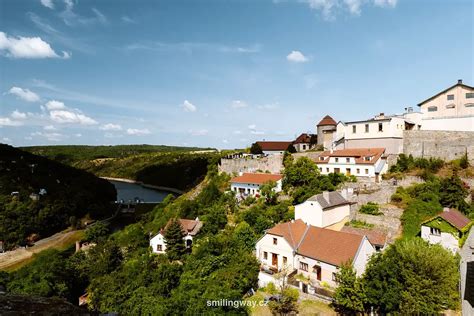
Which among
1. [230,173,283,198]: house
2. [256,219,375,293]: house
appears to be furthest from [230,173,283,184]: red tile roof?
[256,219,375,293]: house

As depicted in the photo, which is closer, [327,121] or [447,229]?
[447,229]

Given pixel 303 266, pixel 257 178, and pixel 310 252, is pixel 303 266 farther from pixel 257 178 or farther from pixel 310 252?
pixel 257 178

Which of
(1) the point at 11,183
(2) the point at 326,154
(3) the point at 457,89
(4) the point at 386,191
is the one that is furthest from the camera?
(1) the point at 11,183

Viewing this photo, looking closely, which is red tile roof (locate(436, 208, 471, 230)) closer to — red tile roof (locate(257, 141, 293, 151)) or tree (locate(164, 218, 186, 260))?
tree (locate(164, 218, 186, 260))

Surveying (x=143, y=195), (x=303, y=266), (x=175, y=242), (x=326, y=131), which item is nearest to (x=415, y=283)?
(x=303, y=266)

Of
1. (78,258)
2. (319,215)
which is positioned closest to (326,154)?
(319,215)

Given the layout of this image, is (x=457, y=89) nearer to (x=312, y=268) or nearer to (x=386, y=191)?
(x=386, y=191)
